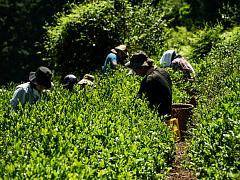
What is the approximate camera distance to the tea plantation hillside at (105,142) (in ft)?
11.6

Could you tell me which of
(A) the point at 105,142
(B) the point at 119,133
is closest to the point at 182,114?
(B) the point at 119,133

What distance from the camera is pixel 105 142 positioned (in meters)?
4.26

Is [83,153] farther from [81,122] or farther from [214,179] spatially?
[214,179]

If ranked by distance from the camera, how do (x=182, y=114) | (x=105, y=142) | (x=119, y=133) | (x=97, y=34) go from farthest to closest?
(x=97, y=34) < (x=182, y=114) < (x=119, y=133) < (x=105, y=142)

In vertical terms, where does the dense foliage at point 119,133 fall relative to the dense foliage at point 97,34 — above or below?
below

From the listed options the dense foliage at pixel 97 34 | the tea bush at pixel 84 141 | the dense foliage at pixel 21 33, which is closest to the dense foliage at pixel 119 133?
the tea bush at pixel 84 141

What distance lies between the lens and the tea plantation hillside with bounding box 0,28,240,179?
353cm

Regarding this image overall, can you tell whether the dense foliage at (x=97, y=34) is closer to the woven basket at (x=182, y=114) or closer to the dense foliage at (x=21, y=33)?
the woven basket at (x=182, y=114)

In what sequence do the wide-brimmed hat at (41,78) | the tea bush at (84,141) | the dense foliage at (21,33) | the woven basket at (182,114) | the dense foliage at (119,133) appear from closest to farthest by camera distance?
the tea bush at (84,141) → the dense foliage at (119,133) → the wide-brimmed hat at (41,78) → the woven basket at (182,114) → the dense foliage at (21,33)

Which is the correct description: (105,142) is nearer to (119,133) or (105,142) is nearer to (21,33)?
(119,133)

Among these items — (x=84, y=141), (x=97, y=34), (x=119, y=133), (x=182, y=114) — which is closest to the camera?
(x=84, y=141)

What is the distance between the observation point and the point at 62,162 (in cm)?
354

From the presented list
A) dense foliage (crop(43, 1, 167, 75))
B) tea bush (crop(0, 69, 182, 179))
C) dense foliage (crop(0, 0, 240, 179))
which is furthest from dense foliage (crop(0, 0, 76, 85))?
tea bush (crop(0, 69, 182, 179))

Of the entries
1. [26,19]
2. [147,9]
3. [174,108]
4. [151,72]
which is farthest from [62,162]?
[26,19]
